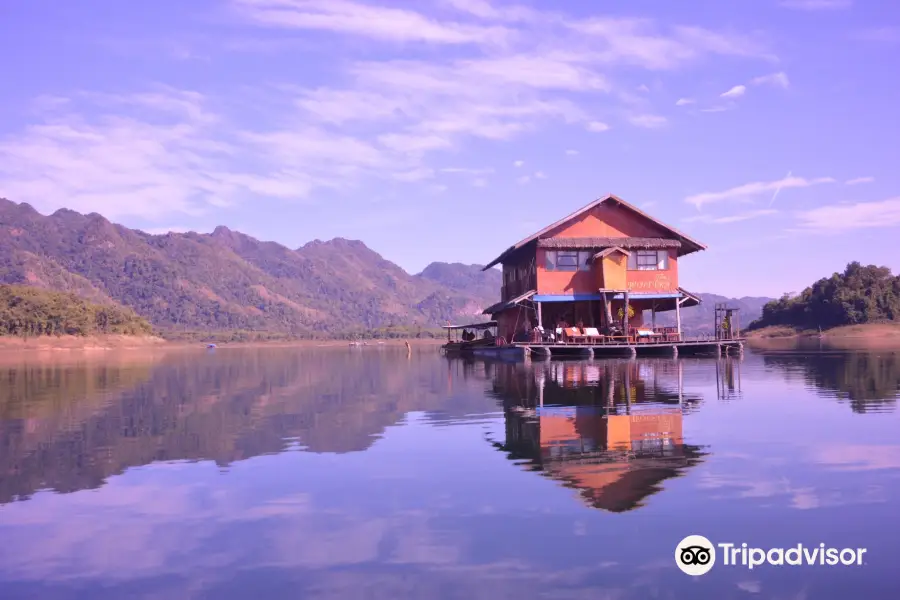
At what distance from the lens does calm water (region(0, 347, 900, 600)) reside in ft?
24.0

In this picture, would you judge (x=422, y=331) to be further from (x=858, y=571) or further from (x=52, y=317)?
(x=858, y=571)

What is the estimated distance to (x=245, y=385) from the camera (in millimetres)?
33375

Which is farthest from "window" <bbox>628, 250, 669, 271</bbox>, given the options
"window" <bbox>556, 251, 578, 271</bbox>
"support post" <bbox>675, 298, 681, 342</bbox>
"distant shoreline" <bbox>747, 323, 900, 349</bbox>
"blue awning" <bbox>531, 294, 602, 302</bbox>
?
"distant shoreline" <bbox>747, 323, 900, 349</bbox>

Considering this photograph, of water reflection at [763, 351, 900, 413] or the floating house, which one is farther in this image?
the floating house

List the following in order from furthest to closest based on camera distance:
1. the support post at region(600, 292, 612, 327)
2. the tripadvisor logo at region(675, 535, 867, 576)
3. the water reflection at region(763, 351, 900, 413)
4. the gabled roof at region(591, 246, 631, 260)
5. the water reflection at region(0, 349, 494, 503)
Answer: the support post at region(600, 292, 612, 327), the gabled roof at region(591, 246, 631, 260), the water reflection at region(763, 351, 900, 413), the water reflection at region(0, 349, 494, 503), the tripadvisor logo at region(675, 535, 867, 576)

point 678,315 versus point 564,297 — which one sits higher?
point 564,297

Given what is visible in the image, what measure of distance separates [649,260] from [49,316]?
86.2 meters

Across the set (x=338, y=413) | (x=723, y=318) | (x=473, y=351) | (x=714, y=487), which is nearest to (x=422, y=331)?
(x=473, y=351)

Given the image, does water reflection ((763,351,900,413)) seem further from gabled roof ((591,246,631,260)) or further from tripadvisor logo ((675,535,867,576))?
tripadvisor logo ((675,535,867,576))

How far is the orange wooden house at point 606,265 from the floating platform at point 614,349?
1.29m

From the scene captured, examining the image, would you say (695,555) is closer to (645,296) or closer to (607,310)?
(607,310)

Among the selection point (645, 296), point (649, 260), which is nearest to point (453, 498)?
point (645, 296)

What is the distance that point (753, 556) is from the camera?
7.64m

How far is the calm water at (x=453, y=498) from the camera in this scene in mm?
7301
